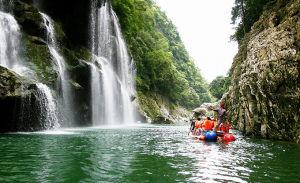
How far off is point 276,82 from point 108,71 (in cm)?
Result: 2094

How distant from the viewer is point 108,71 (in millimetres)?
29141

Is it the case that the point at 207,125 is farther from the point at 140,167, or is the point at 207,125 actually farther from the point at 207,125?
the point at 140,167

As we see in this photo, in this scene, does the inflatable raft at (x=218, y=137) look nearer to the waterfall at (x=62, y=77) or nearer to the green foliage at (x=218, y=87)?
the waterfall at (x=62, y=77)

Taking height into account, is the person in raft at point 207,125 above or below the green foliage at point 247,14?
below

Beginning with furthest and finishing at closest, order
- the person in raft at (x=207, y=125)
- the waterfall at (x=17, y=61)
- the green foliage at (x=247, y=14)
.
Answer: the green foliage at (x=247, y=14) → the waterfall at (x=17, y=61) → the person in raft at (x=207, y=125)

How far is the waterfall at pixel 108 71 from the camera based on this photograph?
1053 inches

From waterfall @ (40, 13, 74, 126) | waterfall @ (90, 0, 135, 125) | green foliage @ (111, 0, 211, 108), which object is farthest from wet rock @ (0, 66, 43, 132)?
green foliage @ (111, 0, 211, 108)

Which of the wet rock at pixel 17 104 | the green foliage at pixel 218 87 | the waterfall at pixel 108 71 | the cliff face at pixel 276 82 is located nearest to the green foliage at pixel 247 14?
the cliff face at pixel 276 82

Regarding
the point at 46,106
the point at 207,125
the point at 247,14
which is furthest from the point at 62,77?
the point at 247,14

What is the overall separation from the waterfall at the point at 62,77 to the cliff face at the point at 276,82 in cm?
1443

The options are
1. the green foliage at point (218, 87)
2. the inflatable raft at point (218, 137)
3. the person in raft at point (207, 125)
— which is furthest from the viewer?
the green foliage at point (218, 87)

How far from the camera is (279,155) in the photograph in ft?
26.0

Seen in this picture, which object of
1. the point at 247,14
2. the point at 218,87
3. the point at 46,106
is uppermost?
the point at 247,14

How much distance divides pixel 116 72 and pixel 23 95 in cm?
1985
